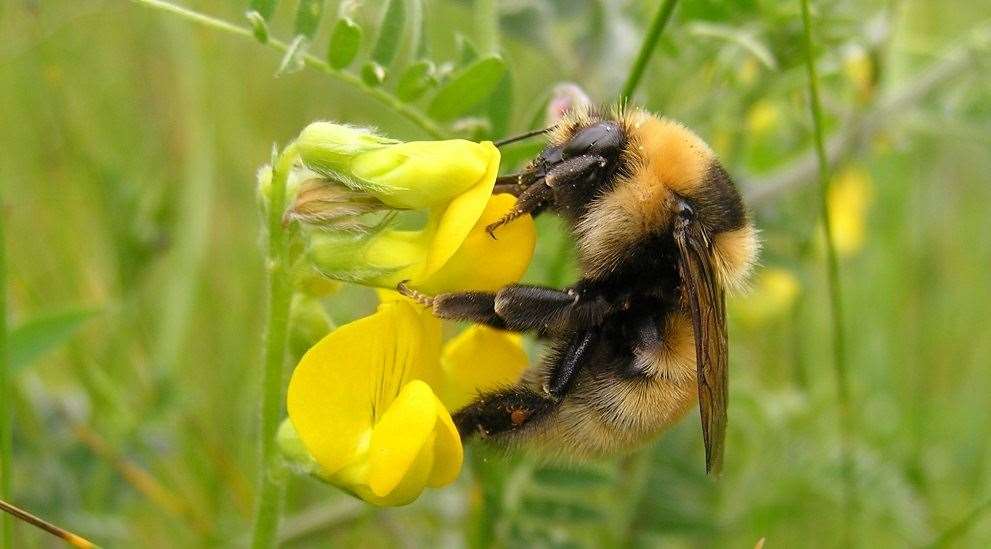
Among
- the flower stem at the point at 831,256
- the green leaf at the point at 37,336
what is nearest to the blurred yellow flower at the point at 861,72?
the flower stem at the point at 831,256

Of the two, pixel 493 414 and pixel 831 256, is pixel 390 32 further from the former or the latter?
pixel 831 256

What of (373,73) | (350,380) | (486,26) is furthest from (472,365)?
(486,26)

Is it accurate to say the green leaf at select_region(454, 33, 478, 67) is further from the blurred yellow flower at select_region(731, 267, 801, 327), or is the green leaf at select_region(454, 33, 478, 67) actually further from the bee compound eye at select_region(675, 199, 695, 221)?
the blurred yellow flower at select_region(731, 267, 801, 327)

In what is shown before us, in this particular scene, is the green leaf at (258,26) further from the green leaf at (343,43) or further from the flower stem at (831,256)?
the flower stem at (831,256)

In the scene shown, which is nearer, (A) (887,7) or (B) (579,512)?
(B) (579,512)

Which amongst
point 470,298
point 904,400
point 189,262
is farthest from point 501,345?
point 904,400

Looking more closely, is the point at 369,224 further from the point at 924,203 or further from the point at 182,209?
the point at 924,203
